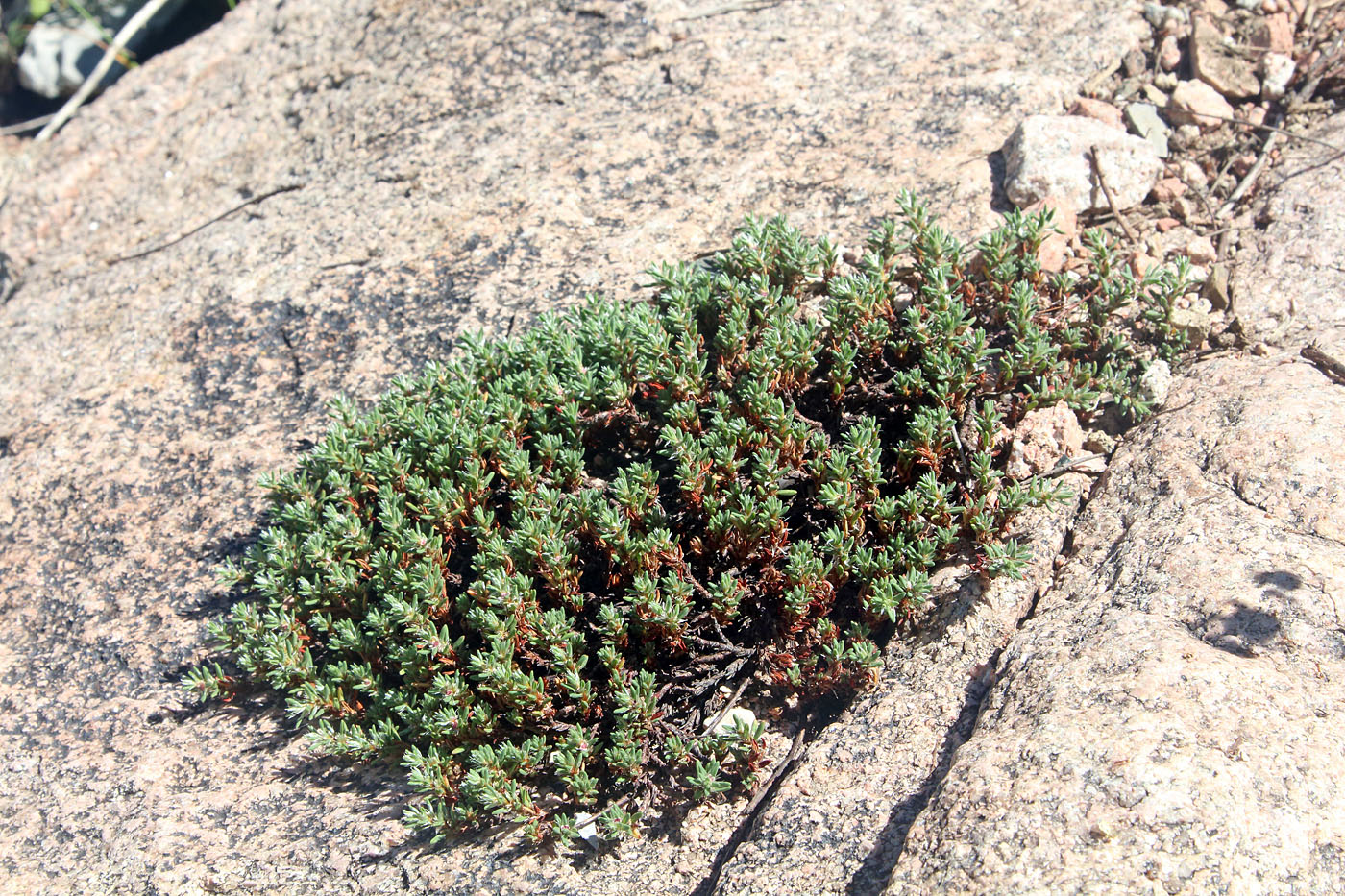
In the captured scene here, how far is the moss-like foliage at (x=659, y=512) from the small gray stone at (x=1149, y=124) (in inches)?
48.4

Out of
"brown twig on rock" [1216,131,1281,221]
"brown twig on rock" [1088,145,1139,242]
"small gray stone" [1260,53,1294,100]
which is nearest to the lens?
"brown twig on rock" [1088,145,1139,242]

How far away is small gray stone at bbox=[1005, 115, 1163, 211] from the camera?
15.8 ft

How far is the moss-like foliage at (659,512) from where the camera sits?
355 cm

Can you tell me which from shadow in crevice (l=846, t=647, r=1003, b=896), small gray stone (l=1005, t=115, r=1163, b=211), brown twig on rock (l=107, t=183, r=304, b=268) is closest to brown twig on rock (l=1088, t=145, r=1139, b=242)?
small gray stone (l=1005, t=115, r=1163, b=211)

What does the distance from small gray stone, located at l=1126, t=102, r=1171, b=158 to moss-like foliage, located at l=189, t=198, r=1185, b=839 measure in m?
1.23

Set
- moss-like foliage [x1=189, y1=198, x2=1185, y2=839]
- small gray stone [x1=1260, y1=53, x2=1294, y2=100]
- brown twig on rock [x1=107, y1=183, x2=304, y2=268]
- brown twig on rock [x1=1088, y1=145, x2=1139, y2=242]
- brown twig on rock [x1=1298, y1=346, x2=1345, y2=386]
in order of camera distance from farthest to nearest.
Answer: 1. brown twig on rock [x1=107, y1=183, x2=304, y2=268]
2. small gray stone [x1=1260, y1=53, x2=1294, y2=100]
3. brown twig on rock [x1=1088, y1=145, x2=1139, y2=242]
4. brown twig on rock [x1=1298, y1=346, x2=1345, y2=386]
5. moss-like foliage [x1=189, y1=198, x2=1185, y2=839]

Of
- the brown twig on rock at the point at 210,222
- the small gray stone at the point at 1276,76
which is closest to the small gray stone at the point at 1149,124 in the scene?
the small gray stone at the point at 1276,76

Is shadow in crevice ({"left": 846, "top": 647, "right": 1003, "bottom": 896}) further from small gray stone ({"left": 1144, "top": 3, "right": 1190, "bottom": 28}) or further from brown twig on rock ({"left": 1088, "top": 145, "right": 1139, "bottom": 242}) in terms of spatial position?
small gray stone ({"left": 1144, "top": 3, "right": 1190, "bottom": 28})

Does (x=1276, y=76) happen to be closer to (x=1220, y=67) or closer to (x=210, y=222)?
(x=1220, y=67)

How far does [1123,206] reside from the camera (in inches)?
193

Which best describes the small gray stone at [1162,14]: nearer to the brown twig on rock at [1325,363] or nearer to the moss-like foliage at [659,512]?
the moss-like foliage at [659,512]

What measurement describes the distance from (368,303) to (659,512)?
2.66 m

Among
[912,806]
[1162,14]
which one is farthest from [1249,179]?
[912,806]

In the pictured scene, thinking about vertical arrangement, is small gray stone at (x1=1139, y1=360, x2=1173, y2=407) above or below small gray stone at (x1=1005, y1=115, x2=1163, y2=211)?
below
